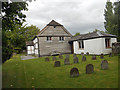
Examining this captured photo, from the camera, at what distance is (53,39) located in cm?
2569

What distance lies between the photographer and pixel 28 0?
748 cm

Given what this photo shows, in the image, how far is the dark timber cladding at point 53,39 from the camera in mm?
24697

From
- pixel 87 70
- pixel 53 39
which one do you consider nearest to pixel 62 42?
pixel 53 39

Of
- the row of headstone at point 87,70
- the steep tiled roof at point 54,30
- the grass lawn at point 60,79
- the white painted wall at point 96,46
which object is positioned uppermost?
the steep tiled roof at point 54,30

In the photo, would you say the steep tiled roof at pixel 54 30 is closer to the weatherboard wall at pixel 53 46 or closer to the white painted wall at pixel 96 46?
the weatherboard wall at pixel 53 46

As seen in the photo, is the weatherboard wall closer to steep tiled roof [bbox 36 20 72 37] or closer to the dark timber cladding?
the dark timber cladding

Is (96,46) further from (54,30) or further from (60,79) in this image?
(60,79)

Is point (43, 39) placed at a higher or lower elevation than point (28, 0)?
lower

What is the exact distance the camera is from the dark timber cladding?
2470 centimetres

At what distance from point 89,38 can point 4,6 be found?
1675cm

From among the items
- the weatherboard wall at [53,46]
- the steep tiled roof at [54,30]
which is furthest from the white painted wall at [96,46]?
the steep tiled roof at [54,30]

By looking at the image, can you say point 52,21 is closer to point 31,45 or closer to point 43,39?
point 43,39

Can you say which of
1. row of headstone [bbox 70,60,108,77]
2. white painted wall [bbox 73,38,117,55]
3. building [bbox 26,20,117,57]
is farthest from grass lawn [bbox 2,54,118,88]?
building [bbox 26,20,117,57]

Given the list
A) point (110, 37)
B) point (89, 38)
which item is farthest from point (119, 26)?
point (89, 38)
